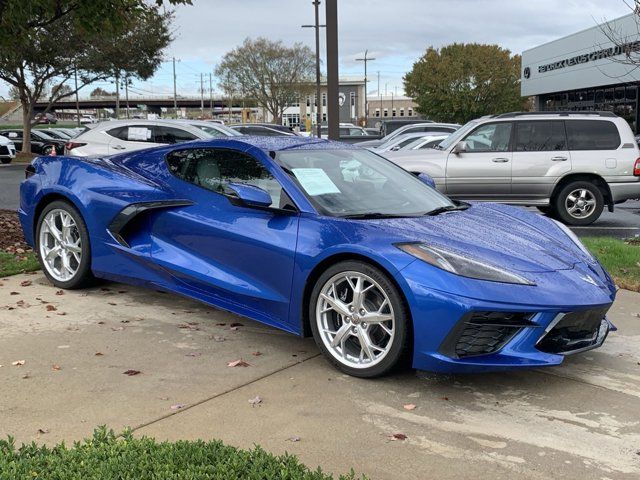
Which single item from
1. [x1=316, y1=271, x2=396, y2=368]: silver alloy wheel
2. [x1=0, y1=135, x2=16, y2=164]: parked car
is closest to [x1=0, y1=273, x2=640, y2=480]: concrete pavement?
[x1=316, y1=271, x2=396, y2=368]: silver alloy wheel

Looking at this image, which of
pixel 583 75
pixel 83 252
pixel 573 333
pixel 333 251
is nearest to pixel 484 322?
pixel 573 333

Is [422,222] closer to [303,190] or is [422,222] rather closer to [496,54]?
[303,190]

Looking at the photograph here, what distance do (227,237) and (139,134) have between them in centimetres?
886

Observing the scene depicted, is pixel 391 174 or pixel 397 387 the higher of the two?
pixel 391 174

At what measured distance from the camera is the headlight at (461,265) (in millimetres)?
3547

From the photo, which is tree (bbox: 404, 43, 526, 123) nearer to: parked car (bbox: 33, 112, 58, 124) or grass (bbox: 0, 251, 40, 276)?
parked car (bbox: 33, 112, 58, 124)

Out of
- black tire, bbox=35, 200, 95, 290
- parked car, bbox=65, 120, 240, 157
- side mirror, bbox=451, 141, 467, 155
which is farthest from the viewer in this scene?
parked car, bbox=65, 120, 240, 157

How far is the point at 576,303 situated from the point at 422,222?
1030 millimetres

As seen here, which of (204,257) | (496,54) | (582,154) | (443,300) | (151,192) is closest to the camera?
(443,300)

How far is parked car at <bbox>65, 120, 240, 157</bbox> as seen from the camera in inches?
486

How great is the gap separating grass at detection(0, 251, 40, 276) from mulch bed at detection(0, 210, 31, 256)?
250mm

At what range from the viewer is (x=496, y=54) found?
61031mm

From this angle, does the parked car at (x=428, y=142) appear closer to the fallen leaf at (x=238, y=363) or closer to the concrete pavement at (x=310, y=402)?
the concrete pavement at (x=310, y=402)

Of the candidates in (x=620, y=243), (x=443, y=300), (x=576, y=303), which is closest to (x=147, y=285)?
(x=443, y=300)
